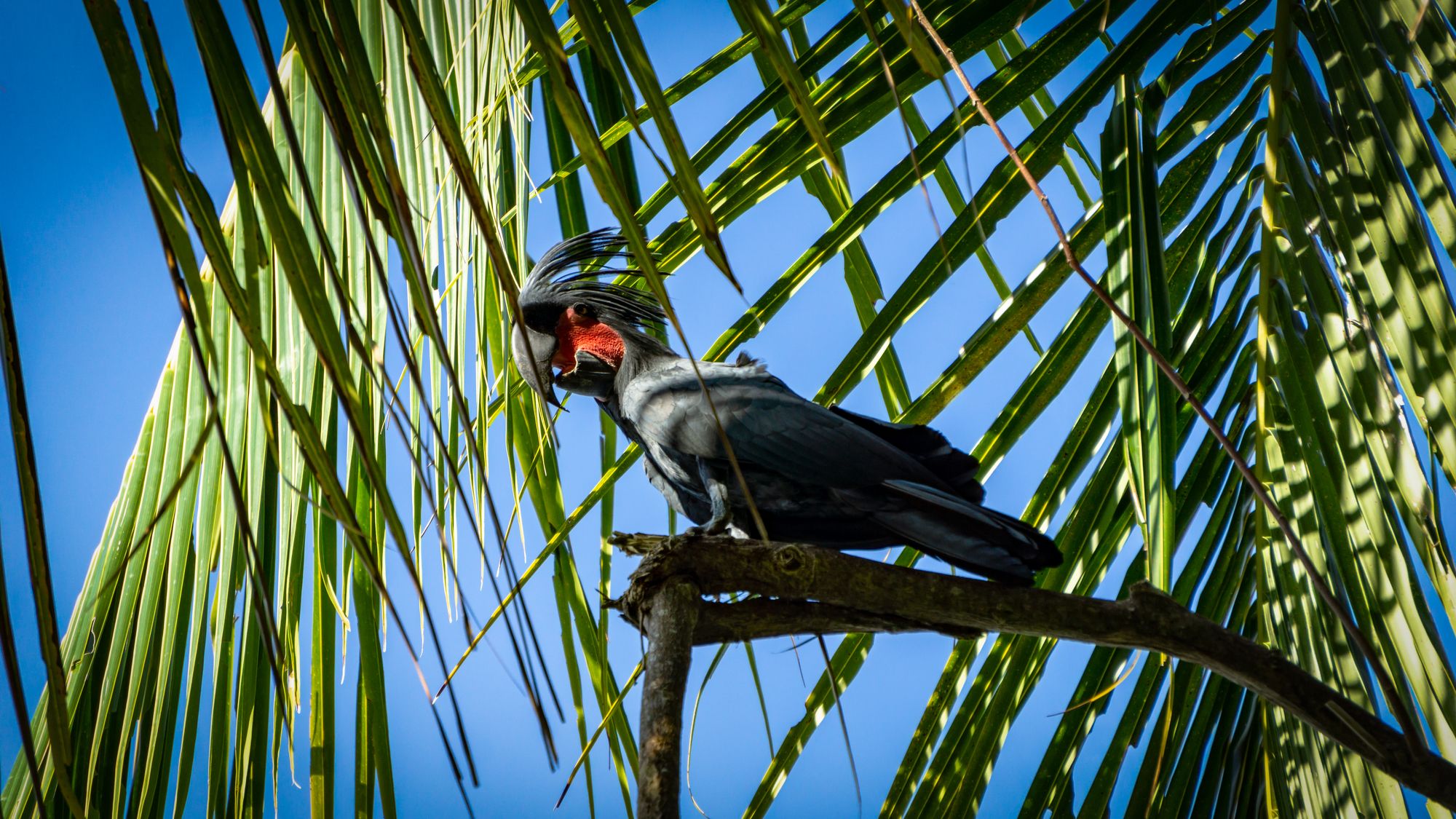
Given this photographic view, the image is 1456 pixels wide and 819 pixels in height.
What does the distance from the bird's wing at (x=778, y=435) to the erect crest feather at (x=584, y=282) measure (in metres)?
0.23

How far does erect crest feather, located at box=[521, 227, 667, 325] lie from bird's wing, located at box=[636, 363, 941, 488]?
0.23 m

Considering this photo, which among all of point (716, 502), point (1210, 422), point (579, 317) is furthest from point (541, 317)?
point (1210, 422)

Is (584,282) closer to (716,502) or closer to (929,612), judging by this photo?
(716,502)

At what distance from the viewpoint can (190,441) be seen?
99 cm

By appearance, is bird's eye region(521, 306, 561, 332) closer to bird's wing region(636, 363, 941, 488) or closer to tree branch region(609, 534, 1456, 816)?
bird's wing region(636, 363, 941, 488)

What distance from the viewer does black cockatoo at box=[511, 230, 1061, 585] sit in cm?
112

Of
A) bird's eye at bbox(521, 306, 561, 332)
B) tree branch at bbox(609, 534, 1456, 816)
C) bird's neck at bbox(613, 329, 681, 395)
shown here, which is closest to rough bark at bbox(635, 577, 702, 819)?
tree branch at bbox(609, 534, 1456, 816)

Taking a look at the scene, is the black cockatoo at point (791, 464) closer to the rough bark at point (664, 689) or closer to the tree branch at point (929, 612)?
the tree branch at point (929, 612)

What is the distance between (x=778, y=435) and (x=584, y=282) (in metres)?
0.45

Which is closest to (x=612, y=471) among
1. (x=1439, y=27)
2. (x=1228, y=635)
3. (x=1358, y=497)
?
(x=1228, y=635)

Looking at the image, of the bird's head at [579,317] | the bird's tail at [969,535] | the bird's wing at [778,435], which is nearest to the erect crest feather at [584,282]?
the bird's head at [579,317]

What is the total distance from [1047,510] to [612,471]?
0.48m

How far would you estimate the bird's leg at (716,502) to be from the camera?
3.99 ft

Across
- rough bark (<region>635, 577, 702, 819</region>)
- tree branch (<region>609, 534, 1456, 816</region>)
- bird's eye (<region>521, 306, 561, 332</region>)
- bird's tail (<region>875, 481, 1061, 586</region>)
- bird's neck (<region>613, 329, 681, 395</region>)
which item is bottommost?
rough bark (<region>635, 577, 702, 819</region>)
